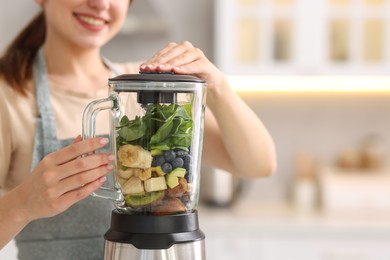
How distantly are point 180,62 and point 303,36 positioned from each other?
6.44 feet

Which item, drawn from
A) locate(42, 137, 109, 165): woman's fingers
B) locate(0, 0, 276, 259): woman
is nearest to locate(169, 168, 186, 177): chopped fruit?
locate(42, 137, 109, 165): woman's fingers

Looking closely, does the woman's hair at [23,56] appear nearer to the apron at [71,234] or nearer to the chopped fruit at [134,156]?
the apron at [71,234]

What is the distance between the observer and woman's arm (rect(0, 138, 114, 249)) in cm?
99

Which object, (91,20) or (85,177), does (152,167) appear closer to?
(85,177)

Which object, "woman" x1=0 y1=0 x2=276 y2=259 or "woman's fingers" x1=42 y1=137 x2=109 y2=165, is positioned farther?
"woman" x1=0 y1=0 x2=276 y2=259

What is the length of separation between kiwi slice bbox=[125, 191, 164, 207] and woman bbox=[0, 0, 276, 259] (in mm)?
240

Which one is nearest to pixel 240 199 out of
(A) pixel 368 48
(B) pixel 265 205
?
(B) pixel 265 205

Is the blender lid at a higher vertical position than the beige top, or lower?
higher

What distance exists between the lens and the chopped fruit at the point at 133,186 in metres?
1.03

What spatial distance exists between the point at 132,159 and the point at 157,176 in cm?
4

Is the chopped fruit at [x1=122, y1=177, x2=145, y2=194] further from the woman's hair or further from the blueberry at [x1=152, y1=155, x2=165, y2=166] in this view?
the woman's hair

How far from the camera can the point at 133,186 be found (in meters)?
1.03

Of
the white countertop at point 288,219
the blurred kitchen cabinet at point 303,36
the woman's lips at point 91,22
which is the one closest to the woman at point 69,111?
the woman's lips at point 91,22

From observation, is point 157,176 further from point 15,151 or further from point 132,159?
point 15,151
